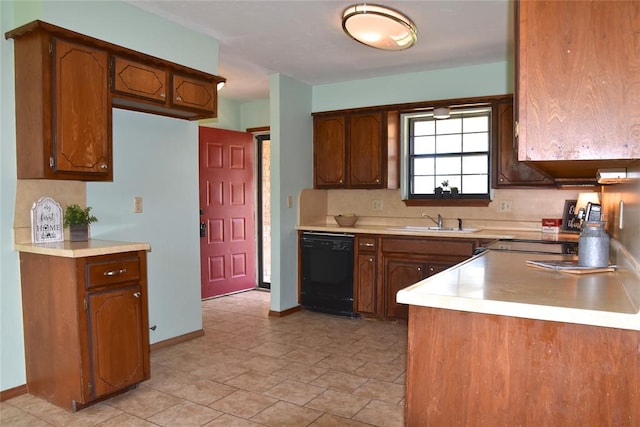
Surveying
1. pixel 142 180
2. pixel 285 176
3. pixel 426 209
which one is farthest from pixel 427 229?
pixel 142 180

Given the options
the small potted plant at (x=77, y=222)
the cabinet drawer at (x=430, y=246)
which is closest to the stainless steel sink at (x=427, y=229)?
the cabinet drawer at (x=430, y=246)

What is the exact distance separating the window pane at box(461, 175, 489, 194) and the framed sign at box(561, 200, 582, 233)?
740mm

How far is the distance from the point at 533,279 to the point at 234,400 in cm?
188

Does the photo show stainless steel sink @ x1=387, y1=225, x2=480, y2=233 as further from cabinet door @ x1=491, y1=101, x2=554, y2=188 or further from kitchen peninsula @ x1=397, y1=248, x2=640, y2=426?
kitchen peninsula @ x1=397, y1=248, x2=640, y2=426

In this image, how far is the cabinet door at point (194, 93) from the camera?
133 inches

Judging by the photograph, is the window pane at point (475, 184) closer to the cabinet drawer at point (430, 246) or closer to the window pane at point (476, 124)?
the window pane at point (476, 124)

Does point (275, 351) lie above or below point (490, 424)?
below

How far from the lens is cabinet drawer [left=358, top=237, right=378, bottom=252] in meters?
4.58

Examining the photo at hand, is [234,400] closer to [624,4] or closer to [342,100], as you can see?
[624,4]

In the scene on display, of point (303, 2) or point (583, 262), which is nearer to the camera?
point (583, 262)

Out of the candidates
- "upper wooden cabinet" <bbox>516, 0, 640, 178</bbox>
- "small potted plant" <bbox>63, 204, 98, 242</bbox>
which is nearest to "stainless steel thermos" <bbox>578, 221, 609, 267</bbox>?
"upper wooden cabinet" <bbox>516, 0, 640, 178</bbox>

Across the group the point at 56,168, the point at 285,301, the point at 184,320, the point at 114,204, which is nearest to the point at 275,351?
the point at 184,320

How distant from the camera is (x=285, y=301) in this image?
481cm

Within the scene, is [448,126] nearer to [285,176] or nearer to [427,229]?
[427,229]
